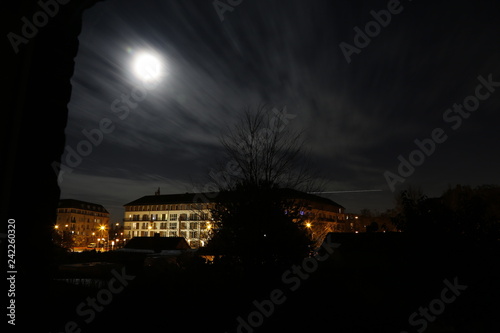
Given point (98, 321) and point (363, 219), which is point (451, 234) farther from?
point (363, 219)

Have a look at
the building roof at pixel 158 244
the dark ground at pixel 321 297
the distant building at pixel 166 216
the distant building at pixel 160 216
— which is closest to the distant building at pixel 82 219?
the distant building at pixel 160 216

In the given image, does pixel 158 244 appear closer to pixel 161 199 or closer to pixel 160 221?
pixel 160 221

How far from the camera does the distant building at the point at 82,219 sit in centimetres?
10631

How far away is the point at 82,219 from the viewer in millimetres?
112125

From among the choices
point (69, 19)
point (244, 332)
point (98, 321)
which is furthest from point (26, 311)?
point (244, 332)

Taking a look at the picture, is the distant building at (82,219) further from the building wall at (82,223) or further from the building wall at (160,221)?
the building wall at (160,221)

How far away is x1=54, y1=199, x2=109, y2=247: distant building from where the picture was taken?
349ft

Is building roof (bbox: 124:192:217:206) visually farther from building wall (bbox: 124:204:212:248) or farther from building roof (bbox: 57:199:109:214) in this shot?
building roof (bbox: 57:199:109:214)

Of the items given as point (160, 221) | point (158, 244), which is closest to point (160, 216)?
point (160, 221)

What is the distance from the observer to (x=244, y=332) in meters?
6.61

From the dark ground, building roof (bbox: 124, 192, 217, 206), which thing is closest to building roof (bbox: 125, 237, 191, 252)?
the dark ground

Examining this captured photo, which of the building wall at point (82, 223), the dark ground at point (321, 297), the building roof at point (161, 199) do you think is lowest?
the building wall at point (82, 223)

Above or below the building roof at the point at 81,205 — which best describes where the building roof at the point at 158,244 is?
below

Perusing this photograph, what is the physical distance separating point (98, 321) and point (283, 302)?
466 cm
